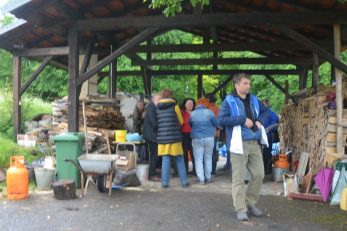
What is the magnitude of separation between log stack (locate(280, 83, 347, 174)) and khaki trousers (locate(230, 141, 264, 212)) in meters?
2.31

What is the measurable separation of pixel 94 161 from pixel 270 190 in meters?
3.32

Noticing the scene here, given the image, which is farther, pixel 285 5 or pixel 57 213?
pixel 285 5

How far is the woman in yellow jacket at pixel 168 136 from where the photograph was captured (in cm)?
841

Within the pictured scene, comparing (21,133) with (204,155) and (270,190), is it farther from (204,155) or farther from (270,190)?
(270,190)

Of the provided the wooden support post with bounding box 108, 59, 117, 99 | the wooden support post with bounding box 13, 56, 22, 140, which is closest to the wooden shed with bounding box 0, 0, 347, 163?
the wooden support post with bounding box 13, 56, 22, 140

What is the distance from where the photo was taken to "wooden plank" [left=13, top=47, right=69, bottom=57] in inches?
465

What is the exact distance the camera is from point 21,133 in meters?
12.3

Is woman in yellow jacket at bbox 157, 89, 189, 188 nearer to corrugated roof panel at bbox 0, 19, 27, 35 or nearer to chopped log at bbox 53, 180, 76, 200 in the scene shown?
chopped log at bbox 53, 180, 76, 200

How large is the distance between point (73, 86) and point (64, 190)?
2.56 metres

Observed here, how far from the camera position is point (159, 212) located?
6512mm

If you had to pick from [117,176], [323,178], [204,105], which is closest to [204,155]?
[204,105]

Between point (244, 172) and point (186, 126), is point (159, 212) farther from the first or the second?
point (186, 126)

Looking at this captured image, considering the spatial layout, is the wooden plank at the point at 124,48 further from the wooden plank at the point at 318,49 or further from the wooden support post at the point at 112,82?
the wooden support post at the point at 112,82

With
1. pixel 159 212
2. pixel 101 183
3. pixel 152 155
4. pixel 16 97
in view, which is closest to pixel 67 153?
pixel 101 183
